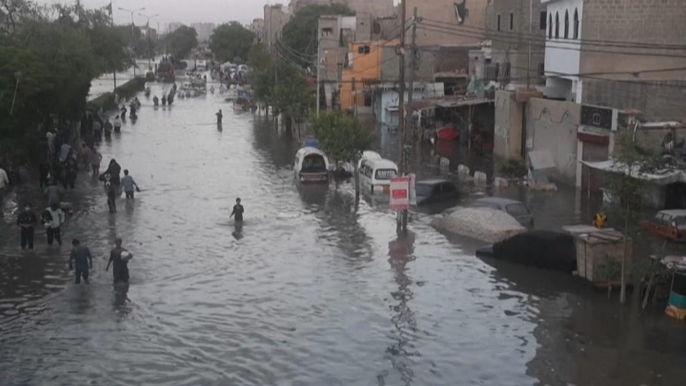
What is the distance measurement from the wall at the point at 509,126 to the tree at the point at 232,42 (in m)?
98.3

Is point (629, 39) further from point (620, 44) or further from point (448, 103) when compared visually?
point (448, 103)

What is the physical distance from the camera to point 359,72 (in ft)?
211

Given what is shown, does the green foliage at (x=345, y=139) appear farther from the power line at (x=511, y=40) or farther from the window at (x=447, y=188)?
the power line at (x=511, y=40)

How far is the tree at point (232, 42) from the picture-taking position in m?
139

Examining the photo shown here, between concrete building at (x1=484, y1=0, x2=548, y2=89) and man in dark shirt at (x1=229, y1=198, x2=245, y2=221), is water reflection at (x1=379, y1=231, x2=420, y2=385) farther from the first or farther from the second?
concrete building at (x1=484, y1=0, x2=548, y2=89)

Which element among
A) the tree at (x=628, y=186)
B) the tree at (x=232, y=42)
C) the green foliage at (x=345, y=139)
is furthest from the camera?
the tree at (x=232, y=42)

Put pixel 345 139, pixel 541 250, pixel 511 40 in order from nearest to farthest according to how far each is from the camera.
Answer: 1. pixel 541 250
2. pixel 345 139
3. pixel 511 40

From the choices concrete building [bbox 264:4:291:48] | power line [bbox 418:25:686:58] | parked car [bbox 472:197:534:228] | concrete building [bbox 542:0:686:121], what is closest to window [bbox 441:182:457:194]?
parked car [bbox 472:197:534:228]

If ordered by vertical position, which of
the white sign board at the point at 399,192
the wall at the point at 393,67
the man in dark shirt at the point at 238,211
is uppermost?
the wall at the point at 393,67

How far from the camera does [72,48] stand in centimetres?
4512

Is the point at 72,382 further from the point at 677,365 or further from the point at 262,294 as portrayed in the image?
the point at 677,365

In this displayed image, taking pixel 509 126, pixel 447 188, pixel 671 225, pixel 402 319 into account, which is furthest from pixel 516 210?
pixel 509 126

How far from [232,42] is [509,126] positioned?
102180 mm

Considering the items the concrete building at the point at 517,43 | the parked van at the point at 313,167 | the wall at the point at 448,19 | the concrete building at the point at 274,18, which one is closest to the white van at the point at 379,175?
the parked van at the point at 313,167
